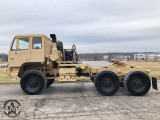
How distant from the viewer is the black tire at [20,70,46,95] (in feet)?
25.7

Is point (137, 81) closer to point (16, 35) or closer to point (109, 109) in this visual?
point (109, 109)

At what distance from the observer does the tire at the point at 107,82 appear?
25.1ft

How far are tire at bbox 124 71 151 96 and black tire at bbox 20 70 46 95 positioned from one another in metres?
4.01

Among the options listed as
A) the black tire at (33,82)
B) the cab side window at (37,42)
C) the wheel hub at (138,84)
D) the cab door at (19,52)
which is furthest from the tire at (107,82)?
the cab door at (19,52)

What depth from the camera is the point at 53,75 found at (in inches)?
350

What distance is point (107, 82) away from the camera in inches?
305

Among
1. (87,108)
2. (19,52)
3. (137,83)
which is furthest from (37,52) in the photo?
(137,83)

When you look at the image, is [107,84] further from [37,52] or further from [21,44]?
[21,44]

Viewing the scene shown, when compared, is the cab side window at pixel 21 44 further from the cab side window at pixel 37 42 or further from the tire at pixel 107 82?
the tire at pixel 107 82

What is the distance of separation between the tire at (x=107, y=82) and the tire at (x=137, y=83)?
51 centimetres

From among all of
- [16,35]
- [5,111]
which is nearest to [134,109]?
[5,111]

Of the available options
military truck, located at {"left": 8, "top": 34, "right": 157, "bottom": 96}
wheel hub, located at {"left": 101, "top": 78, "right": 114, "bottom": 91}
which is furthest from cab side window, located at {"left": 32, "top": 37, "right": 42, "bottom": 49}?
wheel hub, located at {"left": 101, "top": 78, "right": 114, "bottom": 91}

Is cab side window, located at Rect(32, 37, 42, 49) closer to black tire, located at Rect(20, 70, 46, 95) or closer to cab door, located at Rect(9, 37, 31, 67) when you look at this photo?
cab door, located at Rect(9, 37, 31, 67)

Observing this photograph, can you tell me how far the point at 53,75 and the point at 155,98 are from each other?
5173 millimetres
